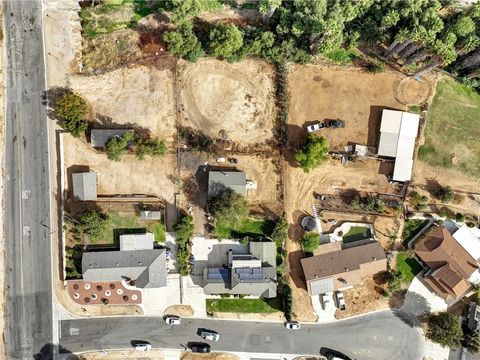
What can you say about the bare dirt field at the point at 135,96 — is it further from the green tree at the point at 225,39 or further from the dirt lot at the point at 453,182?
the dirt lot at the point at 453,182

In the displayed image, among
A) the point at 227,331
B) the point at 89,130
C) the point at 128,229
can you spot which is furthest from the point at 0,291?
the point at 227,331

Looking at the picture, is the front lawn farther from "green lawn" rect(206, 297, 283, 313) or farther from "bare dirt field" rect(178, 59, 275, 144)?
"bare dirt field" rect(178, 59, 275, 144)

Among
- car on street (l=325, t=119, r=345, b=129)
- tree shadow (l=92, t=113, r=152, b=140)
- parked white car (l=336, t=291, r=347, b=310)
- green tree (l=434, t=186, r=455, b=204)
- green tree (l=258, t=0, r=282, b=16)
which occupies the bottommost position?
parked white car (l=336, t=291, r=347, b=310)

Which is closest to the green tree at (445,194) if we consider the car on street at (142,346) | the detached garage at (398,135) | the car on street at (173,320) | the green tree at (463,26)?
the detached garage at (398,135)

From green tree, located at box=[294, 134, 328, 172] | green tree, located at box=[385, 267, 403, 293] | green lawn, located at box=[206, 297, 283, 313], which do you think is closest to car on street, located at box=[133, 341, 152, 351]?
green lawn, located at box=[206, 297, 283, 313]

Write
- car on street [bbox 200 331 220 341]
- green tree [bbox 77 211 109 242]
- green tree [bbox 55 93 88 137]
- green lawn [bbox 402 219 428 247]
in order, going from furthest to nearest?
green lawn [bbox 402 219 428 247]
car on street [bbox 200 331 220 341]
green tree [bbox 77 211 109 242]
green tree [bbox 55 93 88 137]

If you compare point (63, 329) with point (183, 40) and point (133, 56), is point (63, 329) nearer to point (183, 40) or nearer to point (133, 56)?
point (133, 56)

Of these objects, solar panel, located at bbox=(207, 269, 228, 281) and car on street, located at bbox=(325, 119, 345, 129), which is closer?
solar panel, located at bbox=(207, 269, 228, 281)

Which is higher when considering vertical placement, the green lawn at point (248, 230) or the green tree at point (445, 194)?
the green tree at point (445, 194)
